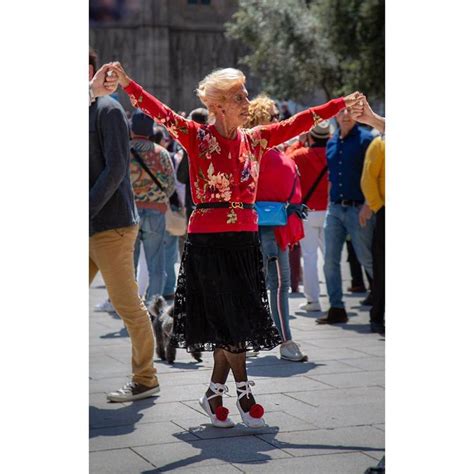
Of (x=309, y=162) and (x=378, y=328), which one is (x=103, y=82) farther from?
(x=309, y=162)

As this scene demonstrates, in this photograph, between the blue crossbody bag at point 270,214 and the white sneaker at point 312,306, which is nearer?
the blue crossbody bag at point 270,214

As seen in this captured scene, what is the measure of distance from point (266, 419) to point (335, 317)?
320 centimetres

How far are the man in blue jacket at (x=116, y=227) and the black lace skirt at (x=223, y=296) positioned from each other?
0.53 metres

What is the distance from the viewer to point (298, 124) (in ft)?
16.7

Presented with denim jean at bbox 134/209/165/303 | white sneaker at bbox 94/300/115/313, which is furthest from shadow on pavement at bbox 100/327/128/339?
white sneaker at bbox 94/300/115/313

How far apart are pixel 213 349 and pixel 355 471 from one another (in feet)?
3.14

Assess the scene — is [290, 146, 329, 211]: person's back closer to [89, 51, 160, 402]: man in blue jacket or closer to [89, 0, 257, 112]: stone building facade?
[89, 51, 160, 402]: man in blue jacket

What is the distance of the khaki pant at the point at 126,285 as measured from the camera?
18.4 feet

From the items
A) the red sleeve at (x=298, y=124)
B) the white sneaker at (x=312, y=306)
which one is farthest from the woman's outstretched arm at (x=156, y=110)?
the white sneaker at (x=312, y=306)

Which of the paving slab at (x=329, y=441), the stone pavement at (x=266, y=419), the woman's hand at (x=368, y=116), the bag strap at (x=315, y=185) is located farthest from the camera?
the bag strap at (x=315, y=185)

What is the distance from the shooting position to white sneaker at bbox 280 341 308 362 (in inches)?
245

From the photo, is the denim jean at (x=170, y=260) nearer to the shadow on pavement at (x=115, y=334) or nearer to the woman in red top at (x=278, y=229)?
the shadow on pavement at (x=115, y=334)

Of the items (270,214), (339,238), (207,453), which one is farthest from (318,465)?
(339,238)
